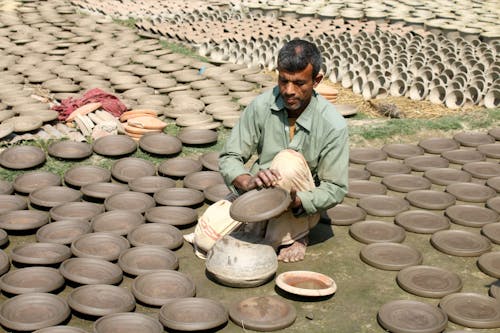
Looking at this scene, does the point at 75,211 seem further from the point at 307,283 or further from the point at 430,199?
the point at 430,199

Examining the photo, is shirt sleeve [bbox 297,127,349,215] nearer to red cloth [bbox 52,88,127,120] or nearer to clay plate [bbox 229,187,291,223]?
clay plate [bbox 229,187,291,223]

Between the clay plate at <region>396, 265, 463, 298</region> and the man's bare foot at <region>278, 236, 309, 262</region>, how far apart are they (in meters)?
0.78

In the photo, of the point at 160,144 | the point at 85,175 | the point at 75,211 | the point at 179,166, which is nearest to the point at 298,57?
the point at 75,211

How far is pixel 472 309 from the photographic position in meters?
5.07

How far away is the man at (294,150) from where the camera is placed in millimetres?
5434

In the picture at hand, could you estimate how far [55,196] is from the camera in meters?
6.86

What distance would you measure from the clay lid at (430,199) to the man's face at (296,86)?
1976mm

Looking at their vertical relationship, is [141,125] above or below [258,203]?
below

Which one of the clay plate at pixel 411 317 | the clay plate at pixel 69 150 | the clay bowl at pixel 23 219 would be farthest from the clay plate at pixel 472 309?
the clay plate at pixel 69 150

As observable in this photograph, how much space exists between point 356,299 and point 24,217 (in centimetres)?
Result: 299

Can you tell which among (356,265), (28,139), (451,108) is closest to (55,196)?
(28,139)

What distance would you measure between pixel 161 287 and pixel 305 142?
1.57 metres

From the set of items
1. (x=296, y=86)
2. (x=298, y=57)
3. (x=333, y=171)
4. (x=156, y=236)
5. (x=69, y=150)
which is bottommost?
(x=156, y=236)

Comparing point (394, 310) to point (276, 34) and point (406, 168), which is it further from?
point (276, 34)
